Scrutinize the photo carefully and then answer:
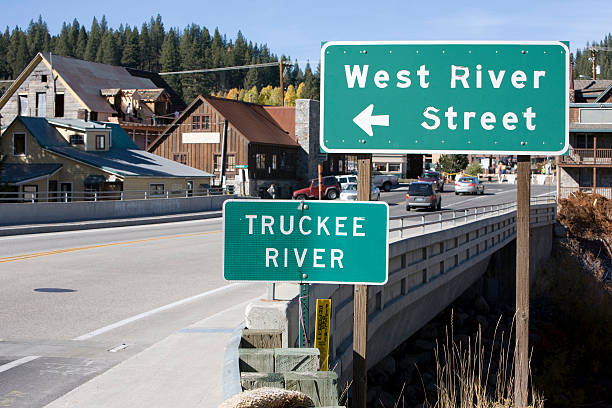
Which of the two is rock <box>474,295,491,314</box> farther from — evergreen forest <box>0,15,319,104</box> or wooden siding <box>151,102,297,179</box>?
evergreen forest <box>0,15,319,104</box>

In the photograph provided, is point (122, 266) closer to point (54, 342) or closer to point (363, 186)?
point (54, 342)

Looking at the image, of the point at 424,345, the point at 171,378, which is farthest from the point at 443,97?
the point at 424,345

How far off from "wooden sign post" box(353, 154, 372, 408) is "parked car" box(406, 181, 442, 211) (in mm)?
34257

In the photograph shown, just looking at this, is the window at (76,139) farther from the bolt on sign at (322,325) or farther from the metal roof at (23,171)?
the bolt on sign at (322,325)

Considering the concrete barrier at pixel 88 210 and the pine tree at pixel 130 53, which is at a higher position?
the pine tree at pixel 130 53

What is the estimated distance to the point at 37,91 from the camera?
2734 inches

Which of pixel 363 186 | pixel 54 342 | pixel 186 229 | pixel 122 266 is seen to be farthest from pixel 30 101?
pixel 363 186

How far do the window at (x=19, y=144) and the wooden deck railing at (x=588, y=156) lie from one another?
3710 centimetres

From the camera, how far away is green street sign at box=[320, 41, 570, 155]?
516cm

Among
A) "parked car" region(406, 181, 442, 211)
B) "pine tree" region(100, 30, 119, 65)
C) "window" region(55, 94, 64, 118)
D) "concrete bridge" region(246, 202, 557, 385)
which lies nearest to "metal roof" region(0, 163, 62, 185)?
"parked car" region(406, 181, 442, 211)

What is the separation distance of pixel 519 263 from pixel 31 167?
42.2m

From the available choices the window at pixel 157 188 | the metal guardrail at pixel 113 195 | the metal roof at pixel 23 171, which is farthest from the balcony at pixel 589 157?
the metal roof at pixel 23 171

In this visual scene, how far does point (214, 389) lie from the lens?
653 centimetres

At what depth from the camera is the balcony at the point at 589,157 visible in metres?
50.6
